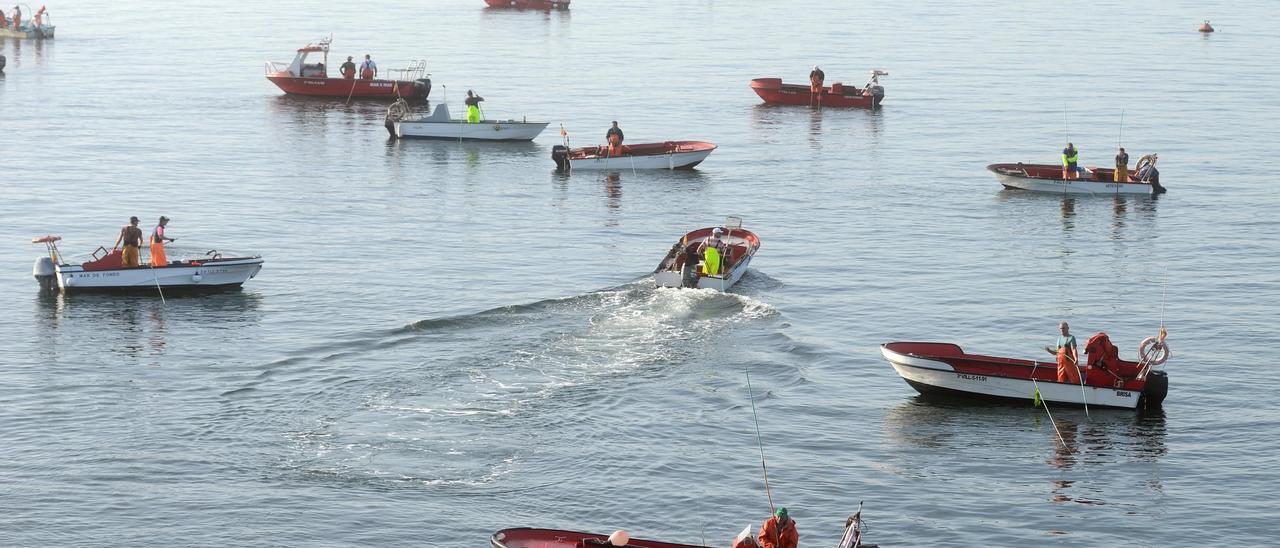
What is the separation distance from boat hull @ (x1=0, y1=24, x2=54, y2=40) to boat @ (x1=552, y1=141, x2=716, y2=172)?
79789 millimetres

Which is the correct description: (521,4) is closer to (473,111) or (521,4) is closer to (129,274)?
(473,111)

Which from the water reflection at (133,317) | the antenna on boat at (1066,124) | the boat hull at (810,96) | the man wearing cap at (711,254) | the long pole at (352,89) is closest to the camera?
the water reflection at (133,317)

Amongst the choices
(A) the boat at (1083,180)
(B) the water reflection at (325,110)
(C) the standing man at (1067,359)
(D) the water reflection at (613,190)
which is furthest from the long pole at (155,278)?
(B) the water reflection at (325,110)

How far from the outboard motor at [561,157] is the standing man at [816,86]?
28.0m

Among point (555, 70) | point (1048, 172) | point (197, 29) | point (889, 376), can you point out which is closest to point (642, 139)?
point (1048, 172)

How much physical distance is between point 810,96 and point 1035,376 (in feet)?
Result: 199

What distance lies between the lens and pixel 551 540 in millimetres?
27875

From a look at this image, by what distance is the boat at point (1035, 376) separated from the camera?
38.2 meters

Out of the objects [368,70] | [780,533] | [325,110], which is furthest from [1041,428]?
[368,70]

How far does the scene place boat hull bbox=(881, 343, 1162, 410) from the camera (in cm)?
3838

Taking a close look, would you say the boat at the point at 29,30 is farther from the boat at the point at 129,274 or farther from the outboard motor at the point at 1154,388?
the outboard motor at the point at 1154,388

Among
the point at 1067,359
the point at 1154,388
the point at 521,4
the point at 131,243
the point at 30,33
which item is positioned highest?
the point at 521,4

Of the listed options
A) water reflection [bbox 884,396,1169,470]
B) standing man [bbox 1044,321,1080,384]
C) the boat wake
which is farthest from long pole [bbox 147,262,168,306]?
standing man [bbox 1044,321,1080,384]

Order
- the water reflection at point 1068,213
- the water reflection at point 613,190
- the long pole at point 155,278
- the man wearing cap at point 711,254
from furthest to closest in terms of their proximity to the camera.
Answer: the water reflection at point 613,190
the water reflection at point 1068,213
the long pole at point 155,278
the man wearing cap at point 711,254
